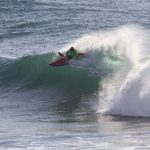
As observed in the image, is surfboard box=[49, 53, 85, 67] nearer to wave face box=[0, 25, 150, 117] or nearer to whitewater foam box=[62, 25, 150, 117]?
wave face box=[0, 25, 150, 117]

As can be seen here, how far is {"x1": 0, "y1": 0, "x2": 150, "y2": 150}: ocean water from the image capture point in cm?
2125

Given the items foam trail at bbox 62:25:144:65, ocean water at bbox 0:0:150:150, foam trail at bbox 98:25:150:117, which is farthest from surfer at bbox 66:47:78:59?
foam trail at bbox 98:25:150:117

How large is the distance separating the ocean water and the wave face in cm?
4

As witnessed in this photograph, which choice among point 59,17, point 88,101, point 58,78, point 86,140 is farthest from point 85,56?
point 59,17

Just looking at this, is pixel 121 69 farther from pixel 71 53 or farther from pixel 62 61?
pixel 62 61

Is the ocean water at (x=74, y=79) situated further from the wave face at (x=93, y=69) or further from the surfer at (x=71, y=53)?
the surfer at (x=71, y=53)

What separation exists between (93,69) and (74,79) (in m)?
0.96

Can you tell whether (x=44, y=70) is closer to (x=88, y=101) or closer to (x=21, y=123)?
(x=88, y=101)

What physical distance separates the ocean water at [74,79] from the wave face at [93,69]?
4cm

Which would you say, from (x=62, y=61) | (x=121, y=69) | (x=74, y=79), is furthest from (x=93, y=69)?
(x=62, y=61)

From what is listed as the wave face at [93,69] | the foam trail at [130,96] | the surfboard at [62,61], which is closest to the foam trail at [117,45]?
the wave face at [93,69]

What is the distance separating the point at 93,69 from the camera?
99.9ft

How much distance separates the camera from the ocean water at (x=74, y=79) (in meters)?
21.2

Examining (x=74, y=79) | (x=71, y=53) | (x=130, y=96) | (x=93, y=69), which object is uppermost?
(x=93, y=69)
